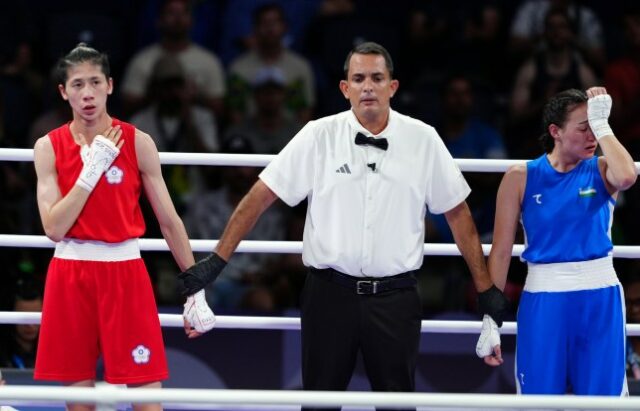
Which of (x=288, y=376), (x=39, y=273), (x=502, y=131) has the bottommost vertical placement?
(x=288, y=376)

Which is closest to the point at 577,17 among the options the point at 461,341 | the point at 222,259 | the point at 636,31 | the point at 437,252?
the point at 636,31

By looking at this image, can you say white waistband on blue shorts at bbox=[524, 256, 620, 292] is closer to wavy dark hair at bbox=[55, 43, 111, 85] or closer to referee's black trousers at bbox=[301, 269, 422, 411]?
referee's black trousers at bbox=[301, 269, 422, 411]

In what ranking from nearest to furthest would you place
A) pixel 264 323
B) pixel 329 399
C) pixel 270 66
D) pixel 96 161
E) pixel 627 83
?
pixel 329 399 < pixel 96 161 < pixel 264 323 < pixel 270 66 < pixel 627 83

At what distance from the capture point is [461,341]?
579 cm

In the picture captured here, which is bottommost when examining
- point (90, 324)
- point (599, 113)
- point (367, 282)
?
point (90, 324)

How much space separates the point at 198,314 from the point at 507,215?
1.13 meters

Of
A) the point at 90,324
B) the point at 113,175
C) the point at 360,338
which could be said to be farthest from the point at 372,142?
the point at 90,324

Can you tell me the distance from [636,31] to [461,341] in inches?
126

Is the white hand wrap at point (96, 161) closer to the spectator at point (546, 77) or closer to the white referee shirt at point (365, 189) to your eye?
the white referee shirt at point (365, 189)

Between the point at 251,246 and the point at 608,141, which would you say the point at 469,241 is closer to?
the point at 608,141

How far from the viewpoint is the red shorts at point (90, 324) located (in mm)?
4250

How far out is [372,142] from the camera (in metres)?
4.34

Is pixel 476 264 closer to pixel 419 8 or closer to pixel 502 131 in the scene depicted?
pixel 502 131

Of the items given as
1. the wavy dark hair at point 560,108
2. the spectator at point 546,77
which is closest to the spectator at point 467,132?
the spectator at point 546,77
